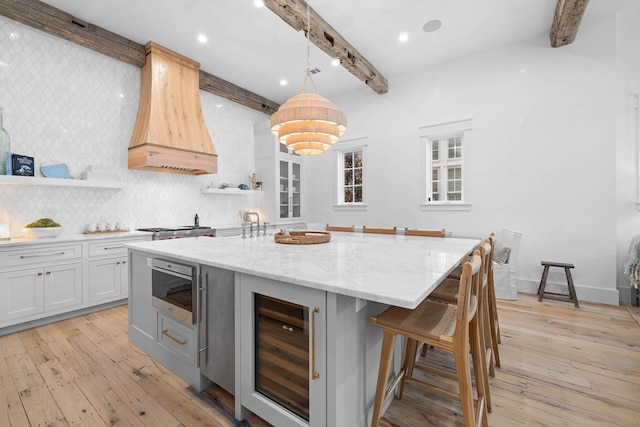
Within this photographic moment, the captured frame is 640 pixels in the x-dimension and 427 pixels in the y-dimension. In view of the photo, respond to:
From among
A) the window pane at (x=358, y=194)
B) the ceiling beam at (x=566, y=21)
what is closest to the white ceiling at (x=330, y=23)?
the ceiling beam at (x=566, y=21)

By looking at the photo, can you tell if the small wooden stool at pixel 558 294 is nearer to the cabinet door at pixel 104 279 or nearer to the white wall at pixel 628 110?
the white wall at pixel 628 110

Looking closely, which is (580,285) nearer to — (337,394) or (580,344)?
(580,344)

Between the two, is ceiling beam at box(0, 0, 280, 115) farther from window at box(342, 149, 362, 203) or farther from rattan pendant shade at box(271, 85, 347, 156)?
window at box(342, 149, 362, 203)

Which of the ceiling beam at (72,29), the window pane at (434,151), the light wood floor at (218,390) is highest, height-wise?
the ceiling beam at (72,29)

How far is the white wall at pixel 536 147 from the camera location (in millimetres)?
3434

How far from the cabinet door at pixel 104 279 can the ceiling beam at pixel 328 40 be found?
3.33 m

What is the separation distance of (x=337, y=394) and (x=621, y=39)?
5.03 m

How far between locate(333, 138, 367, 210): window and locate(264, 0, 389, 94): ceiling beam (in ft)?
3.62

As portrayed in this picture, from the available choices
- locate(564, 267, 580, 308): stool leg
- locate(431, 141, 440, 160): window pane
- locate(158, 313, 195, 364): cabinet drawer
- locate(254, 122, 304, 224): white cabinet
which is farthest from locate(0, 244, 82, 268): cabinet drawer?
locate(564, 267, 580, 308): stool leg

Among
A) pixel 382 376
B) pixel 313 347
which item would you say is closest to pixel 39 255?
pixel 313 347

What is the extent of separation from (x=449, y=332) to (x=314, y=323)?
0.61 m

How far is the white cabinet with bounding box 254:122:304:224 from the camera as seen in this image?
5.51 meters

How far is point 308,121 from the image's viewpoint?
7.94ft

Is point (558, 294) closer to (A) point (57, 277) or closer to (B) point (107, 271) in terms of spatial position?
(B) point (107, 271)
